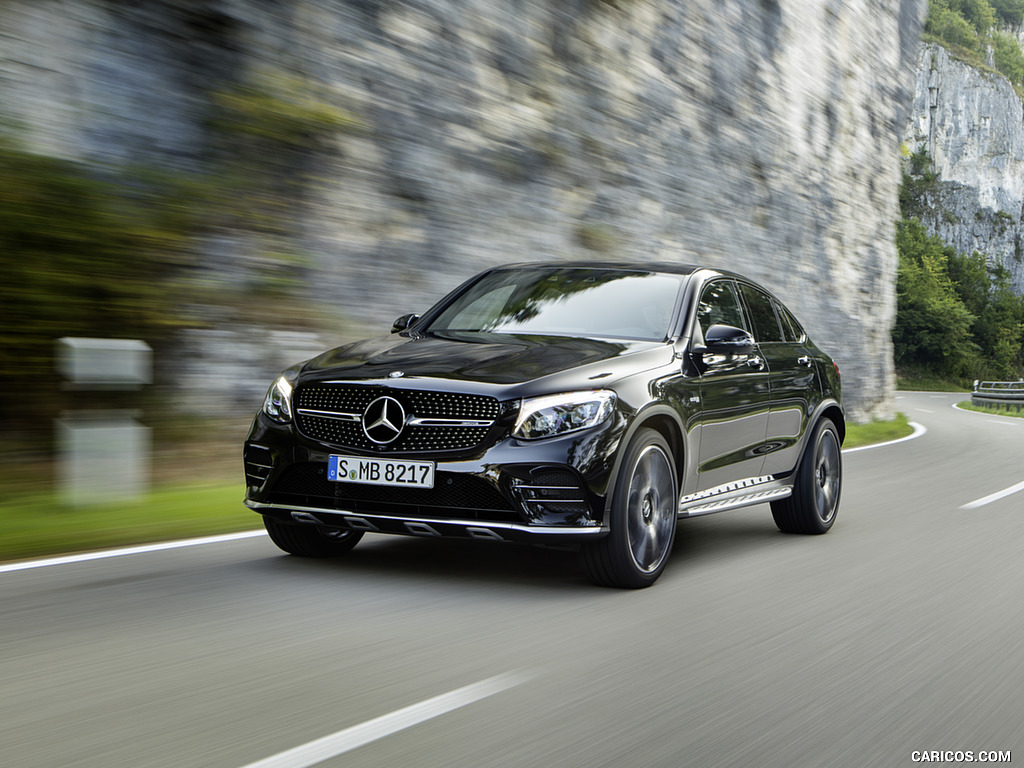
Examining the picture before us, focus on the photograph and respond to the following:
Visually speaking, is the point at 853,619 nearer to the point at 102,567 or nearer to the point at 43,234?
the point at 102,567

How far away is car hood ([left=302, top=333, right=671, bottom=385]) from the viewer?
5.57 meters

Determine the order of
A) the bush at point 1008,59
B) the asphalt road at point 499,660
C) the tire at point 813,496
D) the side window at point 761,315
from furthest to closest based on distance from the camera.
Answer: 1. the bush at point 1008,59
2. the tire at point 813,496
3. the side window at point 761,315
4. the asphalt road at point 499,660

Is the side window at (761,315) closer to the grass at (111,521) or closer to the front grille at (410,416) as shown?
the front grille at (410,416)

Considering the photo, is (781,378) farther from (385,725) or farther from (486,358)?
(385,725)

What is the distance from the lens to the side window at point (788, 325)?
8227mm

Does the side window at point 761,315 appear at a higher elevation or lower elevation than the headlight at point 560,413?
higher

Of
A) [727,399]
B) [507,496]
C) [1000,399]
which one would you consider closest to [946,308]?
[1000,399]

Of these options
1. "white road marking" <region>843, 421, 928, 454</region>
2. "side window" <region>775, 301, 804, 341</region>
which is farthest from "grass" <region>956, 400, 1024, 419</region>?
"side window" <region>775, 301, 804, 341</region>

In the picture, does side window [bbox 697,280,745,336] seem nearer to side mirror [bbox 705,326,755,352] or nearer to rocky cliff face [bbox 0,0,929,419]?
side mirror [bbox 705,326,755,352]

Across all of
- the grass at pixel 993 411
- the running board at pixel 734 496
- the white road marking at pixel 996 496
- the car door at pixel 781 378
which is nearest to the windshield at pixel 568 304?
the running board at pixel 734 496

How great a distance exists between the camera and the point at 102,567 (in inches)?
233

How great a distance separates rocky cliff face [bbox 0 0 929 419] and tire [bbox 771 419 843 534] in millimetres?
5235

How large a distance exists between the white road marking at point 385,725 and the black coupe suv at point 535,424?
128cm

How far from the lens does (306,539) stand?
627 cm
